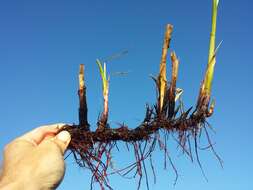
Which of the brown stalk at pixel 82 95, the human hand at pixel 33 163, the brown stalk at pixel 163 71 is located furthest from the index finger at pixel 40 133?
the brown stalk at pixel 163 71

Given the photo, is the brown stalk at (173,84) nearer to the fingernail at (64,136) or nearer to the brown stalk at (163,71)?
the brown stalk at (163,71)

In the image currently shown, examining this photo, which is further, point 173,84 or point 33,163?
point 173,84

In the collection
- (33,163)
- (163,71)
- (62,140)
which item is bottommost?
(33,163)

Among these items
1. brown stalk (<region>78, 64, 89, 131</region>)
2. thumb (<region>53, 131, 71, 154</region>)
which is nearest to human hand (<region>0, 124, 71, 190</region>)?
thumb (<region>53, 131, 71, 154</region>)

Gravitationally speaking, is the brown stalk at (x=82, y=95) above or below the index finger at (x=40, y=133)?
above

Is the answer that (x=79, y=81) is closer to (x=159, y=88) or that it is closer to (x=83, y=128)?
(x=83, y=128)

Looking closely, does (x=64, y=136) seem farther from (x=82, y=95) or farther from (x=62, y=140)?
(x=82, y=95)

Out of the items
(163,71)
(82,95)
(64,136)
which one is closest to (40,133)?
(64,136)

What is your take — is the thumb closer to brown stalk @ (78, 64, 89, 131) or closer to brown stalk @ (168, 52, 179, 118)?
brown stalk @ (78, 64, 89, 131)
